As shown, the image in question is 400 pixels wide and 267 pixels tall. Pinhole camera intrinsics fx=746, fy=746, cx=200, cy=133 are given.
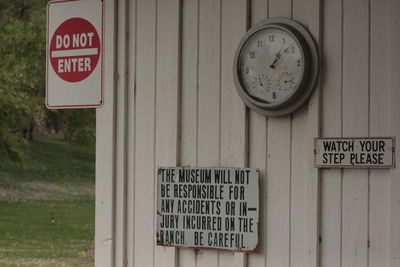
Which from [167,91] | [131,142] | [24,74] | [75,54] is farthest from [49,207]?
[167,91]

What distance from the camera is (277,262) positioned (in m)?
3.63

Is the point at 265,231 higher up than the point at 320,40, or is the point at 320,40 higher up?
the point at 320,40

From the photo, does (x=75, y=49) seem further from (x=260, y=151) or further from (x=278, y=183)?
(x=278, y=183)

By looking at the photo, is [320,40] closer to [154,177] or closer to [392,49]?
[392,49]

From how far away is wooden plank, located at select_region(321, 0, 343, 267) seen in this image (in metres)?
3.45

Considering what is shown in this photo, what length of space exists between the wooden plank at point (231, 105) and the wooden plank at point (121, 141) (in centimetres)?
→ 63

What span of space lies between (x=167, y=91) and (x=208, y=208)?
669 millimetres

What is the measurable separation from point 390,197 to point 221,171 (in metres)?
A: 0.88

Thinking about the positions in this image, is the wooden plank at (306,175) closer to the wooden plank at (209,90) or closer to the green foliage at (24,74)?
the wooden plank at (209,90)

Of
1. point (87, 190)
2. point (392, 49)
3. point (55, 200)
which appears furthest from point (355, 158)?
point (87, 190)

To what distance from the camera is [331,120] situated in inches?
137

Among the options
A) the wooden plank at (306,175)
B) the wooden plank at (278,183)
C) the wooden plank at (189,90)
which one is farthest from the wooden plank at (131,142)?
the wooden plank at (306,175)

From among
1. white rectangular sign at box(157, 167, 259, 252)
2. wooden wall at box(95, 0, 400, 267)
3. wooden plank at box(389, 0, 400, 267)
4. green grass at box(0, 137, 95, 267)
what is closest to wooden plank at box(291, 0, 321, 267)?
wooden wall at box(95, 0, 400, 267)

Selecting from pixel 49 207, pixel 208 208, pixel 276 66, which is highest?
pixel 276 66
